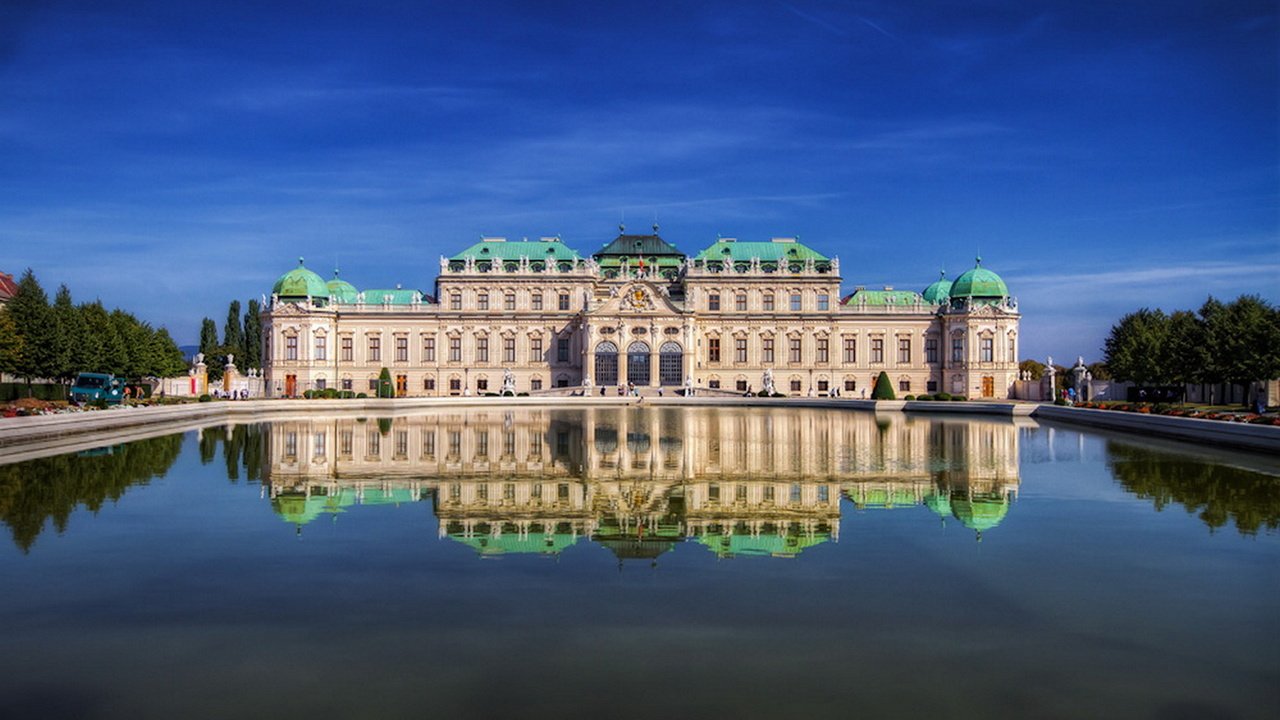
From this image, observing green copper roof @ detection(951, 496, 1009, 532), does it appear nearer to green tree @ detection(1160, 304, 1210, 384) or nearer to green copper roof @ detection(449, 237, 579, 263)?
green tree @ detection(1160, 304, 1210, 384)

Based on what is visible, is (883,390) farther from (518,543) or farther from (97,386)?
(518,543)

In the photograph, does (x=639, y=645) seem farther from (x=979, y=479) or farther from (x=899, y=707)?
(x=979, y=479)

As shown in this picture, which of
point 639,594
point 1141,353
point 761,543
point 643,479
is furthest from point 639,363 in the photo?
point 639,594

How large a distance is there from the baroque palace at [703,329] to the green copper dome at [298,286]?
0.13 metres

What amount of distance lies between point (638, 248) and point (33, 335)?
52.8 m

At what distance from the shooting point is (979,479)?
2356 cm

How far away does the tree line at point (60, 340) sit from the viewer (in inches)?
2325

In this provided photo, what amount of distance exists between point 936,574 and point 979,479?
1139 cm

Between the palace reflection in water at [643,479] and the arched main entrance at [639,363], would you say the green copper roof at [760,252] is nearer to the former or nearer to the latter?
the arched main entrance at [639,363]

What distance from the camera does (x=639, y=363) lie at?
85438mm

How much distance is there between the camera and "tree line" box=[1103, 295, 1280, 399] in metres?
51.5

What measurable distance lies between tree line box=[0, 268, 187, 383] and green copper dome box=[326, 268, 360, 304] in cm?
2253

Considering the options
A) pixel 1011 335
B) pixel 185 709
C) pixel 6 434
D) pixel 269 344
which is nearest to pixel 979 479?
pixel 185 709

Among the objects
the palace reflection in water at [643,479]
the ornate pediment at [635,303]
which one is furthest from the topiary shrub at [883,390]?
the palace reflection in water at [643,479]
